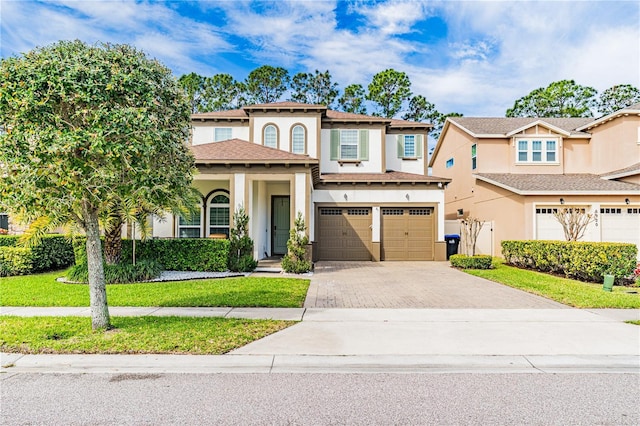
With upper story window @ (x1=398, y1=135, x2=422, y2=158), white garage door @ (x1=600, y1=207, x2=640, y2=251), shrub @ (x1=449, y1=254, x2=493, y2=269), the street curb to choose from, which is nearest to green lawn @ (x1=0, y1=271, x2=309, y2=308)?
the street curb

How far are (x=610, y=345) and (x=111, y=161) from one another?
7624 mm

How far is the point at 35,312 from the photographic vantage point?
731 centimetres

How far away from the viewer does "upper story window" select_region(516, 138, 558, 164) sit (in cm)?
1969

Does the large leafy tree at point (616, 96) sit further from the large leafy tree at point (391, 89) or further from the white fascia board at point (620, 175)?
the white fascia board at point (620, 175)

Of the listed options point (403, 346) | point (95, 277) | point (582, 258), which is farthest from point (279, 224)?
point (403, 346)

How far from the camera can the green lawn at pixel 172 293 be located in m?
8.10

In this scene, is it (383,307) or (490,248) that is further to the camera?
(490,248)

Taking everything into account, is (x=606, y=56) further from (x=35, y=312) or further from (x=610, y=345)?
(x=35, y=312)

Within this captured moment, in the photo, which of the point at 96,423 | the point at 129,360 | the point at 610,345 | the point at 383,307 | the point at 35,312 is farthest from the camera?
the point at 383,307

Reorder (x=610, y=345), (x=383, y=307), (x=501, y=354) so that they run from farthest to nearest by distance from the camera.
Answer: (x=383, y=307)
(x=610, y=345)
(x=501, y=354)

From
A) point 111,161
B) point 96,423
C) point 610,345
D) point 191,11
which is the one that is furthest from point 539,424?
point 191,11

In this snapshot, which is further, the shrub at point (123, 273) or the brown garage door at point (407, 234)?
the brown garage door at point (407, 234)

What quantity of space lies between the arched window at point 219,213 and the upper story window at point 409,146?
9491 millimetres

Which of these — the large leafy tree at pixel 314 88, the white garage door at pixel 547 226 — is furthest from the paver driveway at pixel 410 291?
the large leafy tree at pixel 314 88
